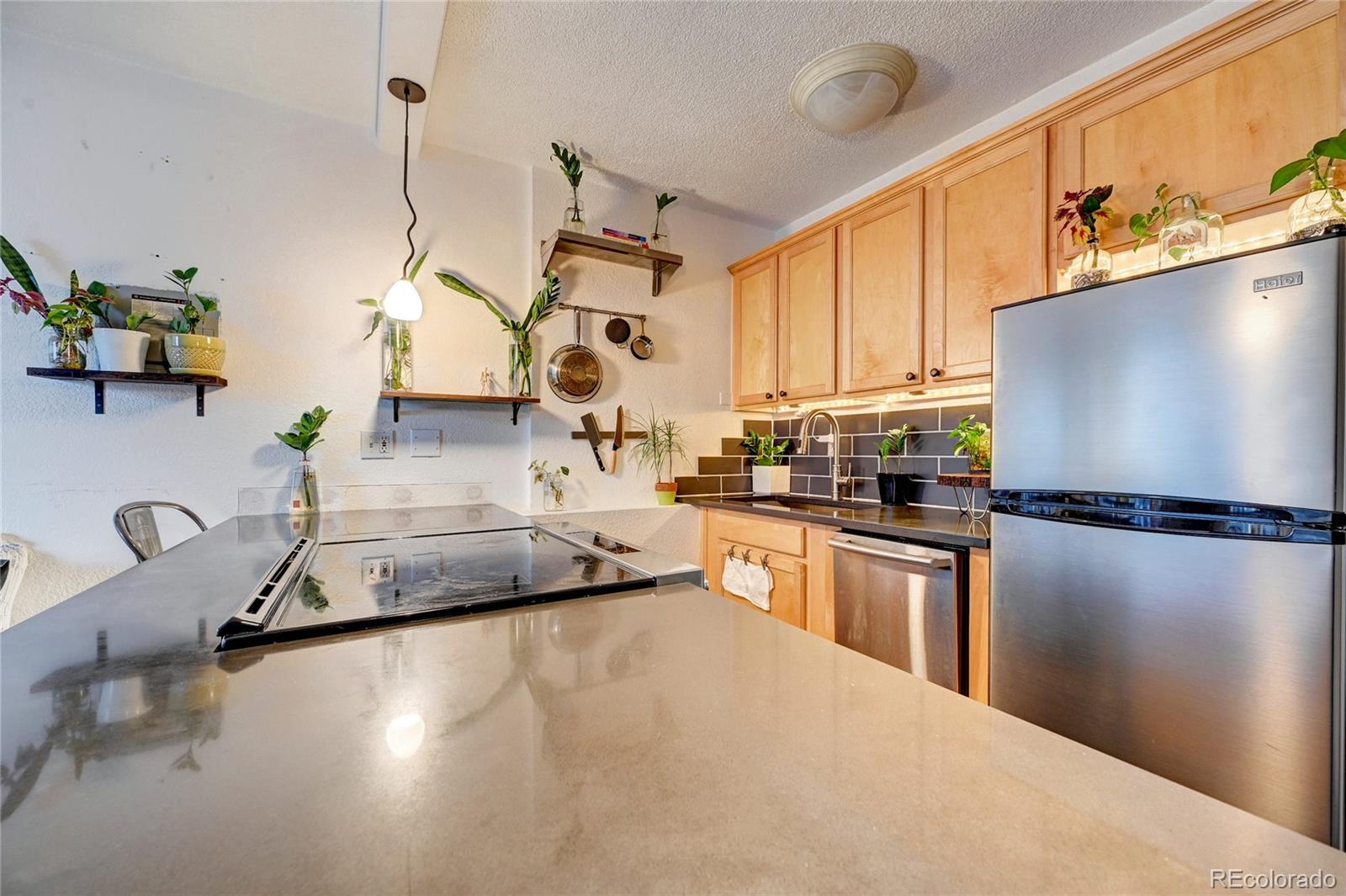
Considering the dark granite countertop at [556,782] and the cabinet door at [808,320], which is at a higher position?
the cabinet door at [808,320]

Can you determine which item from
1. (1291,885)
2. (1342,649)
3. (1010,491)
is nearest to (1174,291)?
(1010,491)

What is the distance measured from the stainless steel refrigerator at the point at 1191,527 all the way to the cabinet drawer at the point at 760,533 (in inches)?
35.1

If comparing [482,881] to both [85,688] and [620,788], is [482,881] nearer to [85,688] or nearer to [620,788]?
[620,788]

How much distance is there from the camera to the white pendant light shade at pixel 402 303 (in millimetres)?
1996

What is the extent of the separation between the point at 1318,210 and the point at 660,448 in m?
2.34

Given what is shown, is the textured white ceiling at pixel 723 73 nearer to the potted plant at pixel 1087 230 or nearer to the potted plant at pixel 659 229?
the potted plant at pixel 659 229

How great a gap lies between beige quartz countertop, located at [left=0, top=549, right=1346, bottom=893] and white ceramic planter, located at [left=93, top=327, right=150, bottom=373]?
1.77 metres

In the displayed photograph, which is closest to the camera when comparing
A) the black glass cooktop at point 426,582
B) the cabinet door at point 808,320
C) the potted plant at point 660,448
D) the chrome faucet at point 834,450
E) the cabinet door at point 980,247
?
the black glass cooktop at point 426,582

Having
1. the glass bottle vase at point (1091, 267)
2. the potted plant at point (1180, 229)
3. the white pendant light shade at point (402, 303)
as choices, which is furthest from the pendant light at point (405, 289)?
the potted plant at point (1180, 229)

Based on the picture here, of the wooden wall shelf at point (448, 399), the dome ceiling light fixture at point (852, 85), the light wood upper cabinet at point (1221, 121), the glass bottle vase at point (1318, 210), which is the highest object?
the dome ceiling light fixture at point (852, 85)

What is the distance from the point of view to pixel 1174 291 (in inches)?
47.0

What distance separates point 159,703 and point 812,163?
2794 mm

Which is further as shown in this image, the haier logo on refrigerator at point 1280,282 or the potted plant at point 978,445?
the potted plant at point 978,445

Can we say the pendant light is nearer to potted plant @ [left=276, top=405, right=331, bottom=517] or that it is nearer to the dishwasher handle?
potted plant @ [left=276, top=405, right=331, bottom=517]
